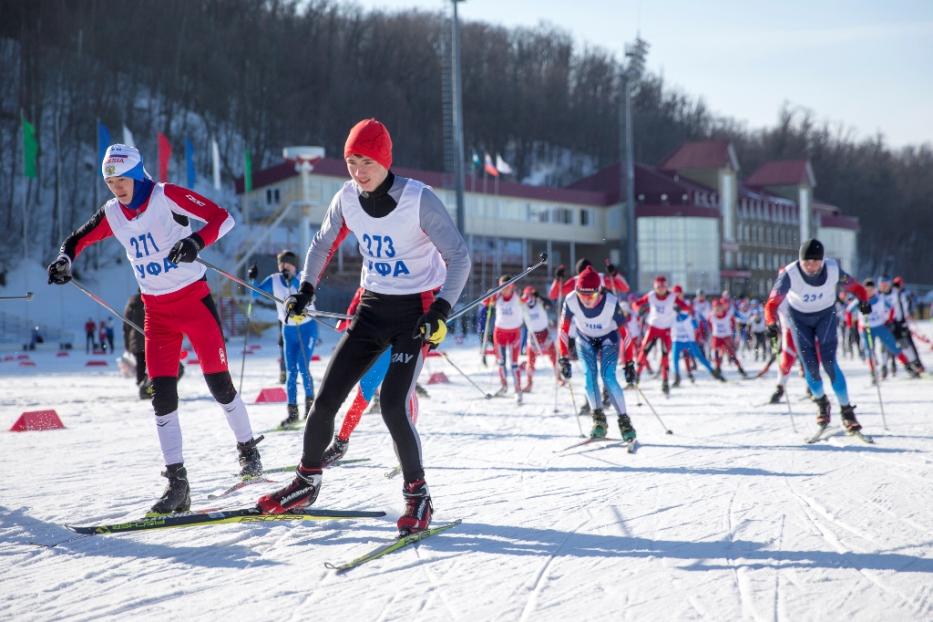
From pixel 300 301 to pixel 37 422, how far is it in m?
6.60

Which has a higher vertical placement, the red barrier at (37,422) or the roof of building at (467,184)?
the roof of building at (467,184)

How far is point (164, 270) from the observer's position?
17.1ft

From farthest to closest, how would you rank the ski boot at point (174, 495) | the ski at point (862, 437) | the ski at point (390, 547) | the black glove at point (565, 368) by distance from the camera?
the black glove at point (565, 368), the ski at point (862, 437), the ski boot at point (174, 495), the ski at point (390, 547)

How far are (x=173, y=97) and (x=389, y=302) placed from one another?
5460cm

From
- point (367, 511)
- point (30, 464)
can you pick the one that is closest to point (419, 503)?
point (367, 511)

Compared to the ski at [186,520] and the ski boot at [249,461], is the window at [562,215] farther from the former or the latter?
the ski at [186,520]

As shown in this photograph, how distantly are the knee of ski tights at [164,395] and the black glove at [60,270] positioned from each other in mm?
766

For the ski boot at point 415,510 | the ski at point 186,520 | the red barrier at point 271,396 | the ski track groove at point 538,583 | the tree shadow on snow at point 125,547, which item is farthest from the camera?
the red barrier at point 271,396

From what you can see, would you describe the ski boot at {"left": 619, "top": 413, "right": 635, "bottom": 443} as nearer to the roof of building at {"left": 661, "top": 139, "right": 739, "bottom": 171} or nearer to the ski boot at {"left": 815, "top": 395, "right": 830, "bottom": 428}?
the ski boot at {"left": 815, "top": 395, "right": 830, "bottom": 428}

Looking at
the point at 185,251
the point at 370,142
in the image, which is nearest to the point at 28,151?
the point at 185,251

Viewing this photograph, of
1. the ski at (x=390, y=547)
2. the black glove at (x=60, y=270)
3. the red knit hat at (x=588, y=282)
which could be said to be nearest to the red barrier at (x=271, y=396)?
the red knit hat at (x=588, y=282)

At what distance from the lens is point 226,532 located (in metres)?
4.70

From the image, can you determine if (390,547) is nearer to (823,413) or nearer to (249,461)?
(249,461)

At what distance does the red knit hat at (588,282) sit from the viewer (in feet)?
27.3
